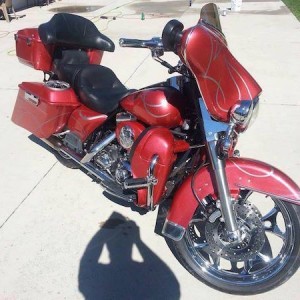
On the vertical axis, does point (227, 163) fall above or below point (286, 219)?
above

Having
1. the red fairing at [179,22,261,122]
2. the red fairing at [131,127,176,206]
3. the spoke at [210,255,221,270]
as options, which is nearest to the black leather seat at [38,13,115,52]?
the red fairing at [131,127,176,206]

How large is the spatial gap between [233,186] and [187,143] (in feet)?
1.45

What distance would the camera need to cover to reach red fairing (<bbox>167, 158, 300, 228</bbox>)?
2.01 metres

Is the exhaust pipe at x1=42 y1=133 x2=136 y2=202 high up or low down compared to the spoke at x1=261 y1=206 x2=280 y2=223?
down

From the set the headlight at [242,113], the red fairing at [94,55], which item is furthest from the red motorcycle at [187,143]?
the red fairing at [94,55]

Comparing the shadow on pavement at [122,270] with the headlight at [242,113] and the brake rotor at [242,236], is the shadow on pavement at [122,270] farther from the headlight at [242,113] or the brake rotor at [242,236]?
the headlight at [242,113]

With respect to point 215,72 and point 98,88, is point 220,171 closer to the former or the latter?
point 215,72

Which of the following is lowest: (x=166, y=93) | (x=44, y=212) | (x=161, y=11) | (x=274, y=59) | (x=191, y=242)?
(x=161, y=11)

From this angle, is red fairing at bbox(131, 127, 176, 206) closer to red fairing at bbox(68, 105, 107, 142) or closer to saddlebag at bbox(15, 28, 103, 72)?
red fairing at bbox(68, 105, 107, 142)

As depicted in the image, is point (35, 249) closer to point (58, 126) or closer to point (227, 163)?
point (58, 126)

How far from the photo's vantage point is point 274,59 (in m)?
6.57

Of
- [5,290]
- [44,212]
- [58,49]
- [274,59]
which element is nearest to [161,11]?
[274,59]

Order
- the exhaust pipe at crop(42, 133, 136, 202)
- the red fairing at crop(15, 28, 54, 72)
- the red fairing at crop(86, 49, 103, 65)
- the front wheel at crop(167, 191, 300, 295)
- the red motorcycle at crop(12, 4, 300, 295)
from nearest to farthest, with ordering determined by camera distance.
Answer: the red motorcycle at crop(12, 4, 300, 295)
the front wheel at crop(167, 191, 300, 295)
the exhaust pipe at crop(42, 133, 136, 202)
the red fairing at crop(15, 28, 54, 72)
the red fairing at crop(86, 49, 103, 65)

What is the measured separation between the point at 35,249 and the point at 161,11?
10.4 meters
